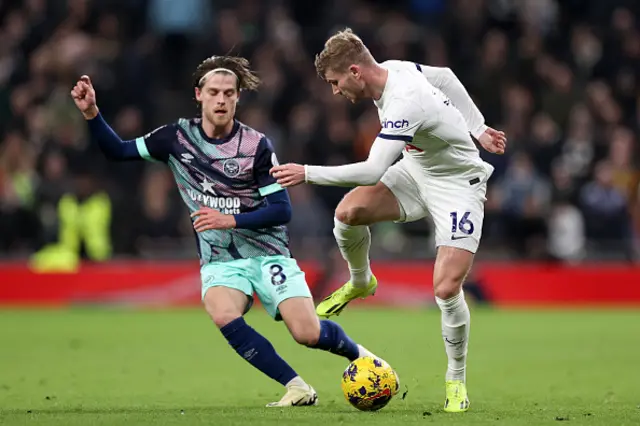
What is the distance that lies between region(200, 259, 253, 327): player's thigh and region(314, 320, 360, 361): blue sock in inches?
20.8

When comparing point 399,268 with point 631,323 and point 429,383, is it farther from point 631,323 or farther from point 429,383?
point 429,383

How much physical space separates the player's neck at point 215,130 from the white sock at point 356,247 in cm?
101

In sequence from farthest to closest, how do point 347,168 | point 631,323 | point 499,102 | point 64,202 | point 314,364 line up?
point 499,102, point 64,202, point 631,323, point 314,364, point 347,168

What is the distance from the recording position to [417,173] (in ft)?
26.9

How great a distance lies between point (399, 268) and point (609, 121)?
4044mm

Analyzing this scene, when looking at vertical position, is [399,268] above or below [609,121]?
below

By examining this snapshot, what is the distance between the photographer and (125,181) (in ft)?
58.8

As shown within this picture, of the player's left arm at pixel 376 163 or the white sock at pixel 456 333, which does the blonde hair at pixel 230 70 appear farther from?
the white sock at pixel 456 333

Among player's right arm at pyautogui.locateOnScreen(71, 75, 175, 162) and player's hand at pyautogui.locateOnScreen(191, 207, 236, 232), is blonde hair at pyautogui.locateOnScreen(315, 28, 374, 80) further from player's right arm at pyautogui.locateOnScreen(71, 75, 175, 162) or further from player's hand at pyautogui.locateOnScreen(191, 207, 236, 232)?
player's right arm at pyautogui.locateOnScreen(71, 75, 175, 162)

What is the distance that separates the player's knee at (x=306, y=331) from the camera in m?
7.77

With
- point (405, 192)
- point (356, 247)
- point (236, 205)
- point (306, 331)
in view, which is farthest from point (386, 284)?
point (306, 331)

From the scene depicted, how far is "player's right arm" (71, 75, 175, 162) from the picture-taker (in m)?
7.89

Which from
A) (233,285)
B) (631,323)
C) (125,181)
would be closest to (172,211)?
(125,181)

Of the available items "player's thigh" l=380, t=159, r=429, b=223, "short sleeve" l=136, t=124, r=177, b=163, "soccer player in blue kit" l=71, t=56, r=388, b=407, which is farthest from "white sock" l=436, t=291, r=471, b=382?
"short sleeve" l=136, t=124, r=177, b=163
